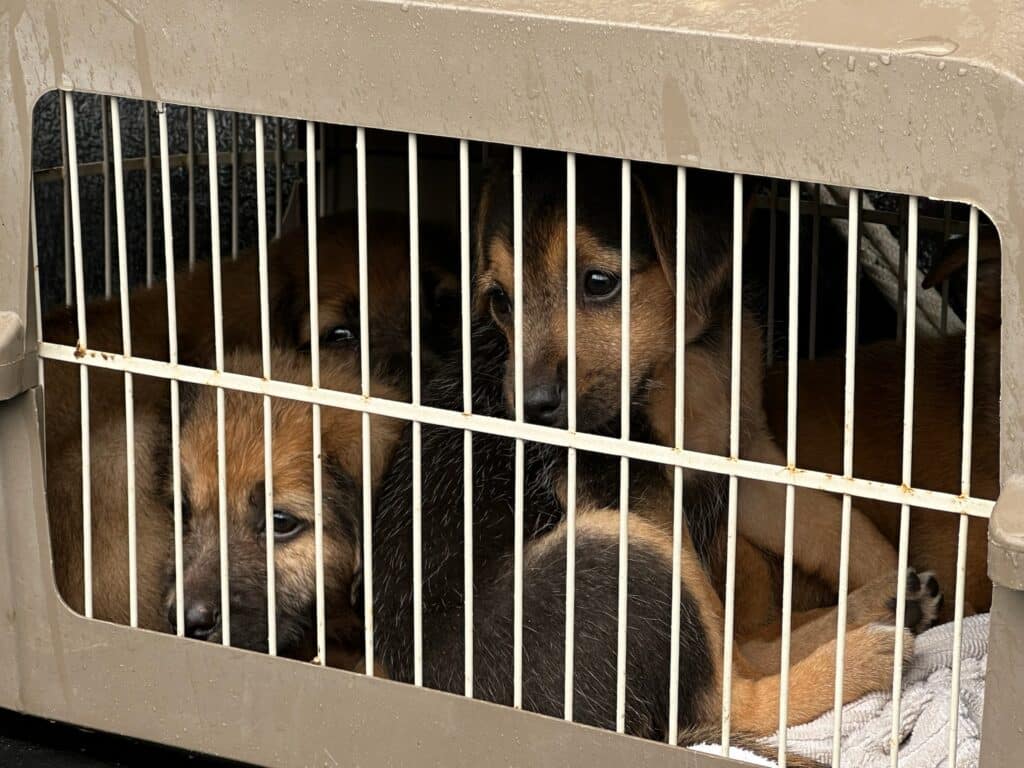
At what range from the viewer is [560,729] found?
6.04 feet

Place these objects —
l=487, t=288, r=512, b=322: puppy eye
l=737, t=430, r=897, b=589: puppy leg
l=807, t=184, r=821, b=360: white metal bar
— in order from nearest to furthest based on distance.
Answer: l=487, t=288, r=512, b=322: puppy eye, l=737, t=430, r=897, b=589: puppy leg, l=807, t=184, r=821, b=360: white metal bar

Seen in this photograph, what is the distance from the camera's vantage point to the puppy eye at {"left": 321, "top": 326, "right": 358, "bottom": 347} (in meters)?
2.76

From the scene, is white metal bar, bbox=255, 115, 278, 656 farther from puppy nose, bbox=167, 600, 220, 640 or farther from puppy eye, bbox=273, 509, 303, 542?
puppy eye, bbox=273, 509, 303, 542

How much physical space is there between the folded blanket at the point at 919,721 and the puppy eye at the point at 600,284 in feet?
2.22

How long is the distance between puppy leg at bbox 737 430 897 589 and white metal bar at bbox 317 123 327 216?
48.1 inches

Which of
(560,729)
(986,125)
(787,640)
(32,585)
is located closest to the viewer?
(986,125)

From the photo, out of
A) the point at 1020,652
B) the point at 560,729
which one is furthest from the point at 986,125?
the point at 560,729

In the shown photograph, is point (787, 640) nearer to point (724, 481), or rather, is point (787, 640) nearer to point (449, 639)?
point (449, 639)

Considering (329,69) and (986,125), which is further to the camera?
(329,69)

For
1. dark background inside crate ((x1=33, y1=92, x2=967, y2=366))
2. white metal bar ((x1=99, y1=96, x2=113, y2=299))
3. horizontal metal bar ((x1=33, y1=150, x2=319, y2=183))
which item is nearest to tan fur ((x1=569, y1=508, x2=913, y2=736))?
dark background inside crate ((x1=33, y1=92, x2=967, y2=366))

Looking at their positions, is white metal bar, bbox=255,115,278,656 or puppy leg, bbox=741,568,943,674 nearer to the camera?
white metal bar, bbox=255,115,278,656

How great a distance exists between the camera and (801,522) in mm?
2422

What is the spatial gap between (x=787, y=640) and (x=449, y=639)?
569 mm

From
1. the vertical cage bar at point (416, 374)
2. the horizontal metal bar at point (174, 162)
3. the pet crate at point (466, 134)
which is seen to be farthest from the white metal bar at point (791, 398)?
the horizontal metal bar at point (174, 162)
